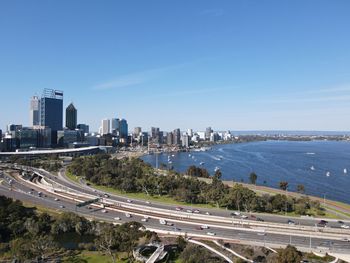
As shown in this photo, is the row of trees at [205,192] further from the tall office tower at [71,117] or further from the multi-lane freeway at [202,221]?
the tall office tower at [71,117]

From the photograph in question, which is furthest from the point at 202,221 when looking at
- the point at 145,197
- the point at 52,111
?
the point at 52,111

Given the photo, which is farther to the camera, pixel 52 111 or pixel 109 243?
pixel 52 111

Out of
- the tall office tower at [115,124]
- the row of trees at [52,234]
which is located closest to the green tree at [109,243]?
the row of trees at [52,234]

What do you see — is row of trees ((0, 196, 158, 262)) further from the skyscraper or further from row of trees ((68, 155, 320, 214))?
the skyscraper

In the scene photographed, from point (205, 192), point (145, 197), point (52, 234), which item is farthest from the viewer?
point (145, 197)

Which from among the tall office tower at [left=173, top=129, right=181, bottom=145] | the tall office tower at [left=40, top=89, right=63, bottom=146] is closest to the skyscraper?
the tall office tower at [left=40, top=89, right=63, bottom=146]

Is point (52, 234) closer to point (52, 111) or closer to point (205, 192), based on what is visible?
point (205, 192)

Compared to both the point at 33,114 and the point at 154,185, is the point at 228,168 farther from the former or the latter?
the point at 33,114
